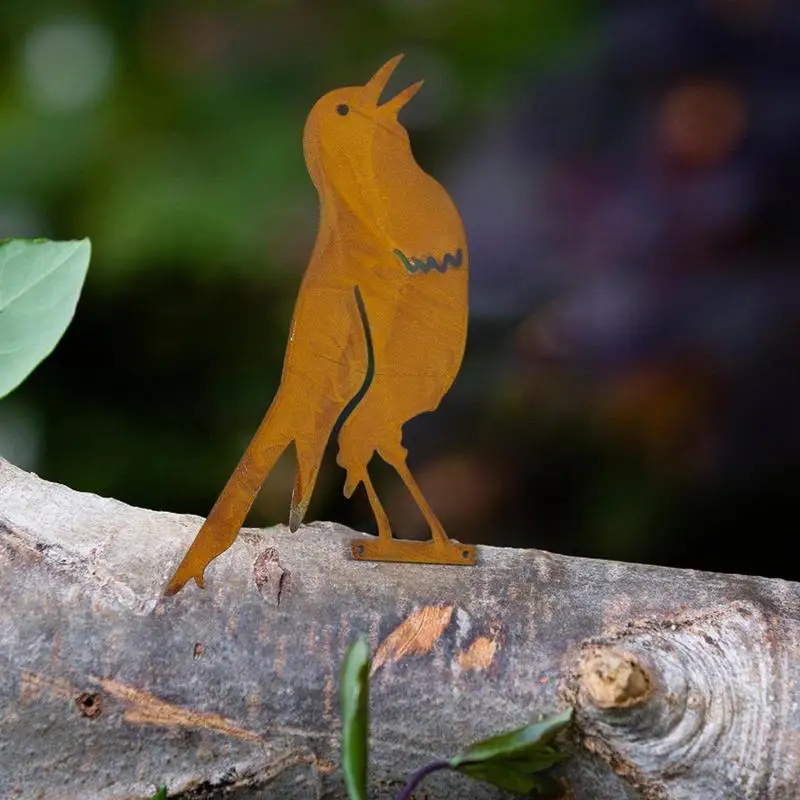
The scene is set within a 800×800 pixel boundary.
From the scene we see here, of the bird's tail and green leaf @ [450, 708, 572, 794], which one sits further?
the bird's tail

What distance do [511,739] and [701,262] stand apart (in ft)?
1.49

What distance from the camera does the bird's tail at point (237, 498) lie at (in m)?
0.60

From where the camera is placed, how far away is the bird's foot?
646 millimetres

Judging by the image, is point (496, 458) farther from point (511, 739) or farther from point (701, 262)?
point (511, 739)

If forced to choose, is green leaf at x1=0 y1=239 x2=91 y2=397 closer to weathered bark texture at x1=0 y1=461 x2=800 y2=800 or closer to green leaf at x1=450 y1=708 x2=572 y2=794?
weathered bark texture at x1=0 y1=461 x2=800 y2=800

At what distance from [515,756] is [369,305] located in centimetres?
27

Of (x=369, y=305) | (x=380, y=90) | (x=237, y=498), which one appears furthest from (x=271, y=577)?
(x=380, y=90)

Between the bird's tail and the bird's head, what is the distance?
5.2 inches

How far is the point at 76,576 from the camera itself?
600 mm

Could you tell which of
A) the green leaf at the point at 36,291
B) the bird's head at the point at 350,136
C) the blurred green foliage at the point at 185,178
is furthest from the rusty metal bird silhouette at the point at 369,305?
the blurred green foliage at the point at 185,178

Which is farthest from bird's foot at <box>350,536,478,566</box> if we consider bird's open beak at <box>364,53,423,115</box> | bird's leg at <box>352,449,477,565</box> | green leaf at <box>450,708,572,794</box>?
bird's open beak at <box>364,53,423,115</box>

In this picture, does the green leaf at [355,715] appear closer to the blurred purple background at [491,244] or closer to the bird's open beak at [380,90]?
the bird's open beak at [380,90]

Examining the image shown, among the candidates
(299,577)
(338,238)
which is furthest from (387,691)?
(338,238)

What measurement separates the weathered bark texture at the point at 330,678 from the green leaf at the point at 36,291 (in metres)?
0.10
